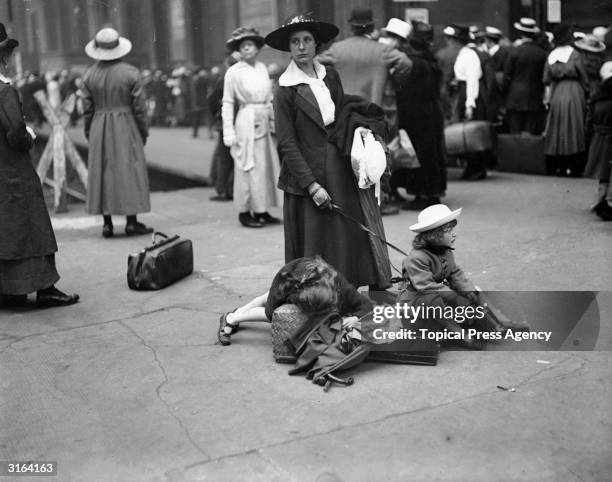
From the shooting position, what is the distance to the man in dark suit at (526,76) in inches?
480

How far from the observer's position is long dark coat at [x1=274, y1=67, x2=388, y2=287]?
17.6ft

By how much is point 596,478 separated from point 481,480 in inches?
17.7

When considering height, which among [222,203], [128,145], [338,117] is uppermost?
[338,117]

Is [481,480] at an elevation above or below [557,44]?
below

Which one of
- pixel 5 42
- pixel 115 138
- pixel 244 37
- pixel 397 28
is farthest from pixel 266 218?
pixel 5 42

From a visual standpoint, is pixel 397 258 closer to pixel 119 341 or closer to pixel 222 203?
pixel 119 341

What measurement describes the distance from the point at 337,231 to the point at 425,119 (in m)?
4.36

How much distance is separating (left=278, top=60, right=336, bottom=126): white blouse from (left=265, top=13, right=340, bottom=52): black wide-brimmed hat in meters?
0.17

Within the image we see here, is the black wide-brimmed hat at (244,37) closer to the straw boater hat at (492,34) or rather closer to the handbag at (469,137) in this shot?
the handbag at (469,137)

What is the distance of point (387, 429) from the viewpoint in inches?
157

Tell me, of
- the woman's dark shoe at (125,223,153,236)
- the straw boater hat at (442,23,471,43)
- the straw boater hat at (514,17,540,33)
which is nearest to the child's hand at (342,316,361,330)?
the woman's dark shoe at (125,223,153,236)

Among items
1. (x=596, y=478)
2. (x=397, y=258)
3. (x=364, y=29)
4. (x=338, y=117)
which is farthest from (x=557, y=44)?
(x=596, y=478)

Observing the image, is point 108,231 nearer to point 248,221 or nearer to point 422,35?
point 248,221

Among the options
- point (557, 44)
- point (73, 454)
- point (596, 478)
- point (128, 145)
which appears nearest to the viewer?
point (596, 478)
